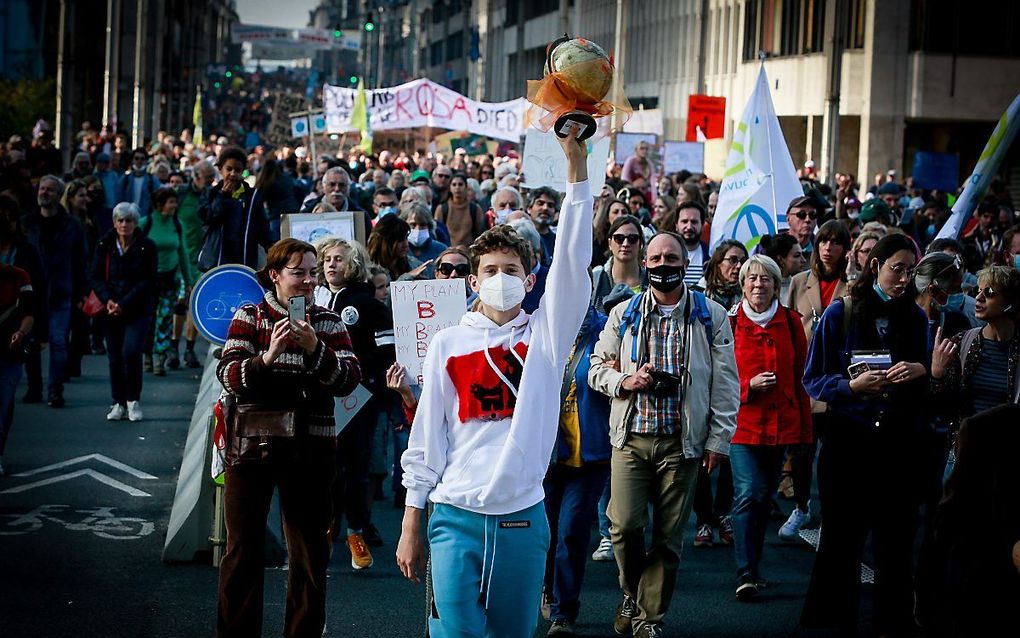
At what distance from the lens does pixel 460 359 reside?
18.3 feet

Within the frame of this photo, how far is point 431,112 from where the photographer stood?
32.0 metres

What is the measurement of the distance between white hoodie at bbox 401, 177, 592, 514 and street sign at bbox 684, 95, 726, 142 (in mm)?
24661

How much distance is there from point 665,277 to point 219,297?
2.64 metres

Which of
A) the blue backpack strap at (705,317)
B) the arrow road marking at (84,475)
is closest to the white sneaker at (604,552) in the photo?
the blue backpack strap at (705,317)

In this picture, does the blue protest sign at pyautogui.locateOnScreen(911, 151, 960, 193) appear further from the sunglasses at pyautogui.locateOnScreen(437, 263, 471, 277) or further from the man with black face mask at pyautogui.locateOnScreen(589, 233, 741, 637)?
the man with black face mask at pyautogui.locateOnScreen(589, 233, 741, 637)

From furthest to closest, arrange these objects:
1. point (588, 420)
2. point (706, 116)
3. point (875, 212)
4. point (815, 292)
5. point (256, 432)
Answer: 1. point (706, 116)
2. point (875, 212)
3. point (815, 292)
4. point (588, 420)
5. point (256, 432)

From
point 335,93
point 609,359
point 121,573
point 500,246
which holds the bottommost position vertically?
point 121,573

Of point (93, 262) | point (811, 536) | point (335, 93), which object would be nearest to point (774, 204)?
point (811, 536)

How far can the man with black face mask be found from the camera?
308 inches

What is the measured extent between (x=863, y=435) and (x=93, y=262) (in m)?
8.92

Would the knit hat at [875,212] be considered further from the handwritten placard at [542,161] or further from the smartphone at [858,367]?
the smartphone at [858,367]

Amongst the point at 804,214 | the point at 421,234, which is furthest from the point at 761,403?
the point at 421,234

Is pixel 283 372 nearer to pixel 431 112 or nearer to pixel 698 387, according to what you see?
pixel 698 387

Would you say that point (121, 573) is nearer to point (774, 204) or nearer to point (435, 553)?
point (435, 553)
